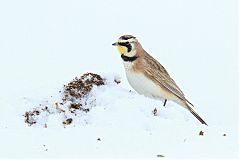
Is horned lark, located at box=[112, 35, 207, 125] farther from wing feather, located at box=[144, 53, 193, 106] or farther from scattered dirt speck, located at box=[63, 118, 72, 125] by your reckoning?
scattered dirt speck, located at box=[63, 118, 72, 125]

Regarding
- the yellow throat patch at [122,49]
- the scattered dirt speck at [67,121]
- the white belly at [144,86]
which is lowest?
the scattered dirt speck at [67,121]

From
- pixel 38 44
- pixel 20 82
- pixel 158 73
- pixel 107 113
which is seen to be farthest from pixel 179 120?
pixel 38 44

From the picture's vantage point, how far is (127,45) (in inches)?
468

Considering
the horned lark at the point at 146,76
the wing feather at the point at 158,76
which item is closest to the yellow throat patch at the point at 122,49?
the horned lark at the point at 146,76

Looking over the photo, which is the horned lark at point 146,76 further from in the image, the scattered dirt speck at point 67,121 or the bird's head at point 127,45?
the scattered dirt speck at point 67,121

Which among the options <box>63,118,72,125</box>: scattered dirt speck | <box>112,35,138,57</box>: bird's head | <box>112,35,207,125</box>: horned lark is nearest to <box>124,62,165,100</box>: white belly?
<box>112,35,207,125</box>: horned lark

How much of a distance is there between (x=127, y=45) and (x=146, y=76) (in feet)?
1.75

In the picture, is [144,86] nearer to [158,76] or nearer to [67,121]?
[158,76]

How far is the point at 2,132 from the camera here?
9453 millimetres

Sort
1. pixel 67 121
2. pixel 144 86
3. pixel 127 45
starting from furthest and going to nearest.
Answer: pixel 127 45
pixel 144 86
pixel 67 121

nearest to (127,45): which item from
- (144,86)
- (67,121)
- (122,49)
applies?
(122,49)

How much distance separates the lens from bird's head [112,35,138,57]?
38.9 ft

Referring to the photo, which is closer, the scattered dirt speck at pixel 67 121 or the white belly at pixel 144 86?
the scattered dirt speck at pixel 67 121

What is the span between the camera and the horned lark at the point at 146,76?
38.4ft
